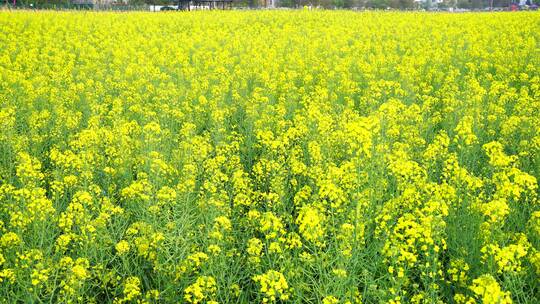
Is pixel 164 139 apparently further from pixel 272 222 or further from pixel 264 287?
pixel 264 287

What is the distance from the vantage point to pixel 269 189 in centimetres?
600

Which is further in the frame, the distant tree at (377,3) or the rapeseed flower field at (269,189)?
the distant tree at (377,3)

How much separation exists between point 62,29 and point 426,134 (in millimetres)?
17562

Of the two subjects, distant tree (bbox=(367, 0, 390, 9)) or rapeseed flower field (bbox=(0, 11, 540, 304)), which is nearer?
rapeseed flower field (bbox=(0, 11, 540, 304))

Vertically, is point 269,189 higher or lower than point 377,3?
lower

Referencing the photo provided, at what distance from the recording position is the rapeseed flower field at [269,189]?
13.1 ft

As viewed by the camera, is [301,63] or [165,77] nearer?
[165,77]

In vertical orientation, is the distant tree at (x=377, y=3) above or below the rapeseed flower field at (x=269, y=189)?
above

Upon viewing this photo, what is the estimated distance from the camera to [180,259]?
426cm

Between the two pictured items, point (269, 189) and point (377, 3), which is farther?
point (377, 3)

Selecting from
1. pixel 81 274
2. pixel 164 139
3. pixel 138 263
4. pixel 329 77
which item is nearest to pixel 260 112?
pixel 164 139

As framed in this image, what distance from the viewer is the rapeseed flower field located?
3.98 metres

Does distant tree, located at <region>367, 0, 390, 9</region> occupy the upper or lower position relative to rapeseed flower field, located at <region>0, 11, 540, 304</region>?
upper

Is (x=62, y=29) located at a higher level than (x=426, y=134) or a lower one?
higher
